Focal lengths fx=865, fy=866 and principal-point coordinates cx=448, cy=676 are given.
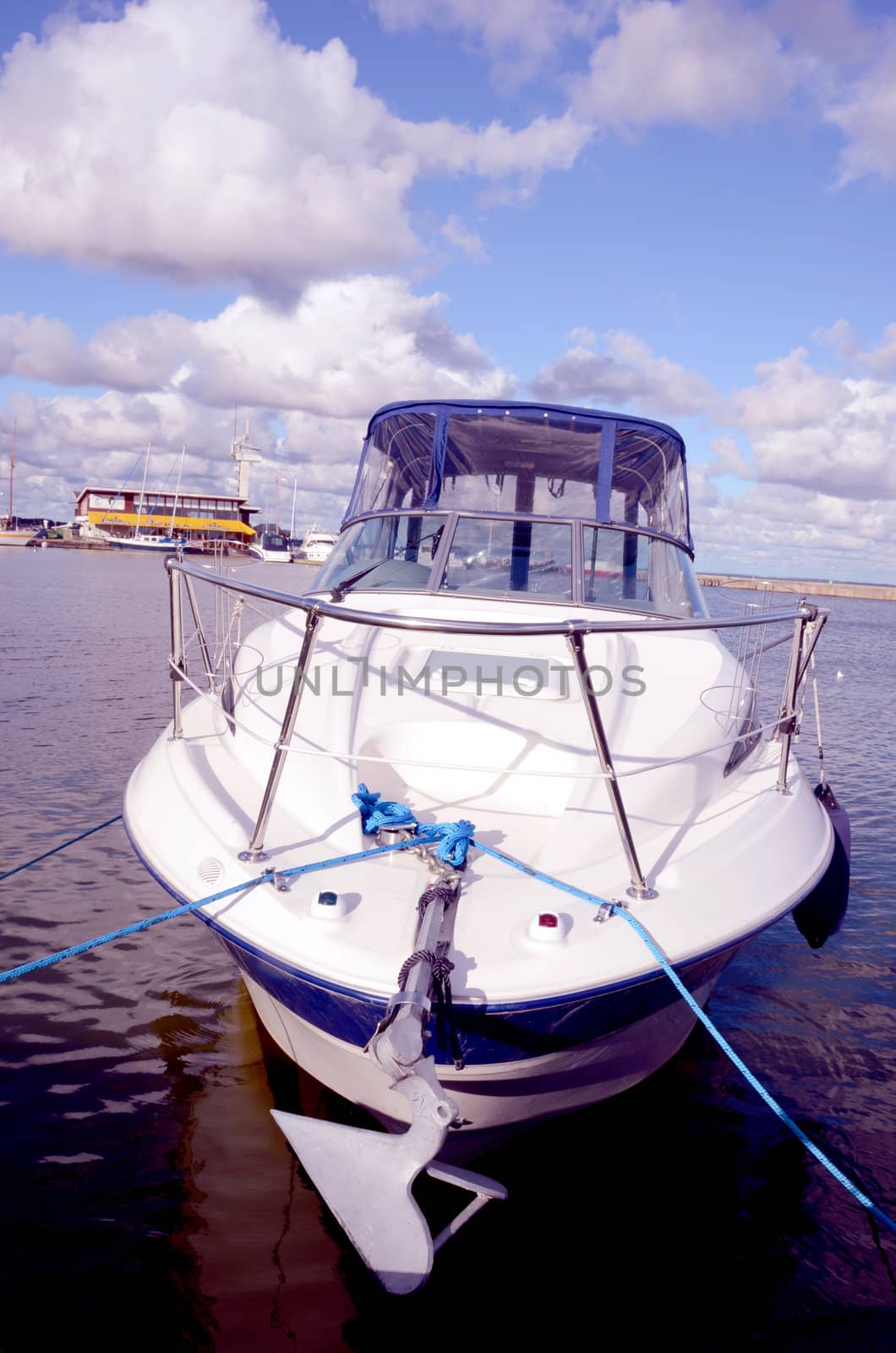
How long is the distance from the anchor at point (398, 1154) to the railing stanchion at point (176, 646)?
85.1 inches

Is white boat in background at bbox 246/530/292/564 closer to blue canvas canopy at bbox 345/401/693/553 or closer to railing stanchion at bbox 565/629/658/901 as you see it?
blue canvas canopy at bbox 345/401/693/553

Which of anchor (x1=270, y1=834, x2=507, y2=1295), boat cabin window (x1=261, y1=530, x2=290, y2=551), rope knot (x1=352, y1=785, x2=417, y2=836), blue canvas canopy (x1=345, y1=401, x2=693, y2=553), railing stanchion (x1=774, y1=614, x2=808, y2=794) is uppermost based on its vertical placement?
boat cabin window (x1=261, y1=530, x2=290, y2=551)

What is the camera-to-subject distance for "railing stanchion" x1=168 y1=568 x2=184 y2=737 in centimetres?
432

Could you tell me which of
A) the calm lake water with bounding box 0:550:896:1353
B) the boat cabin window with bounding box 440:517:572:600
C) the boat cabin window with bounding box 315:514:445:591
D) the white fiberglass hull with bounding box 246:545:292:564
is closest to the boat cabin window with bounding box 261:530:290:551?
the white fiberglass hull with bounding box 246:545:292:564

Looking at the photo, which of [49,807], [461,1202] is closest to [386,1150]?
[461,1202]

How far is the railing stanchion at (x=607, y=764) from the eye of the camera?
2.84 meters

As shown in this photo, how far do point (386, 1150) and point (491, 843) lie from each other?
4.08ft

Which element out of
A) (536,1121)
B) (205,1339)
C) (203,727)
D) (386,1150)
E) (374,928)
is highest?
(203,727)

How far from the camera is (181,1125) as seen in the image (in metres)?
3.81

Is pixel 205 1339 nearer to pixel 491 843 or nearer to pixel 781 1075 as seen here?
pixel 491 843

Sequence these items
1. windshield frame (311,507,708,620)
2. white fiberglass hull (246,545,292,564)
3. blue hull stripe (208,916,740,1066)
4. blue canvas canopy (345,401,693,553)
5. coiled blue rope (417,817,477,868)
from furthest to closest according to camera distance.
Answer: white fiberglass hull (246,545,292,564) → blue canvas canopy (345,401,693,553) → windshield frame (311,507,708,620) → coiled blue rope (417,817,477,868) → blue hull stripe (208,916,740,1066)

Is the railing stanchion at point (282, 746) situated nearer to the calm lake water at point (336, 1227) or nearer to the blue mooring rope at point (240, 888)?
the blue mooring rope at point (240, 888)

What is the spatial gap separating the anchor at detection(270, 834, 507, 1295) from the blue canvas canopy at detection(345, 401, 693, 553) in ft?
12.3

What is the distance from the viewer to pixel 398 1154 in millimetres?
2527
